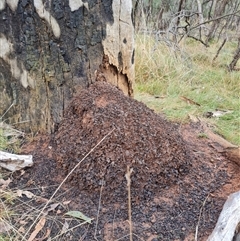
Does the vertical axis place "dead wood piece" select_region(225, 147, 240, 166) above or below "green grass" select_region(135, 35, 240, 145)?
above

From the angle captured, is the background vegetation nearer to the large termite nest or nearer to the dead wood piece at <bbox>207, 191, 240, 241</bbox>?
the large termite nest

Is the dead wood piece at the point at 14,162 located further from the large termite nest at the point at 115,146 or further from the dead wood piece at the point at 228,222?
the dead wood piece at the point at 228,222

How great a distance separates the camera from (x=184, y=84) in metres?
3.66

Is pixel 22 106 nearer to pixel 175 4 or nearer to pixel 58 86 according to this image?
pixel 58 86

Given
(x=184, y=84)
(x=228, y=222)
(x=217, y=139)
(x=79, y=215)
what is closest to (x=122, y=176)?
(x=79, y=215)

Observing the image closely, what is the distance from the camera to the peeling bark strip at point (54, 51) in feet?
5.53

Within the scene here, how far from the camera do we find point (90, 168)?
155cm

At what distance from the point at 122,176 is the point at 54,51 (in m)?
0.72

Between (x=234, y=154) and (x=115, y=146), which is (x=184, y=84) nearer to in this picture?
(x=234, y=154)

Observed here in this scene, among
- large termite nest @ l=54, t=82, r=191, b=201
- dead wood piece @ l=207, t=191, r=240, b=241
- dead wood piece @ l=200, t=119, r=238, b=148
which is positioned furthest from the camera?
dead wood piece @ l=200, t=119, r=238, b=148

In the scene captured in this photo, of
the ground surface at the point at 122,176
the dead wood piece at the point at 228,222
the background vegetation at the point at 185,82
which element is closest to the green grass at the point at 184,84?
the background vegetation at the point at 185,82

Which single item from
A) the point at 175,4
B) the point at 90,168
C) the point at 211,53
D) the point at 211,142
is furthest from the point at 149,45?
the point at 175,4

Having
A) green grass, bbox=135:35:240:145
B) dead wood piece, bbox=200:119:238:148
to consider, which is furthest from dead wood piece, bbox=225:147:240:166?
green grass, bbox=135:35:240:145

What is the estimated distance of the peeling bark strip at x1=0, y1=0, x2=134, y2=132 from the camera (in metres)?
1.68
